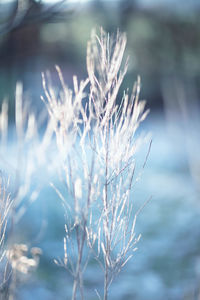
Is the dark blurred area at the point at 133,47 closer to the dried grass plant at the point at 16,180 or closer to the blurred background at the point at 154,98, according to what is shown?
the blurred background at the point at 154,98

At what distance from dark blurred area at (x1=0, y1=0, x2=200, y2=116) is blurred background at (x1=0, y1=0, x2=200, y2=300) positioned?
2cm

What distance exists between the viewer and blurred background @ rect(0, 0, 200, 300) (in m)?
4.23

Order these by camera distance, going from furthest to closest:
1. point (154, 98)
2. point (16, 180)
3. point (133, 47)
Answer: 1. point (154, 98)
2. point (133, 47)
3. point (16, 180)

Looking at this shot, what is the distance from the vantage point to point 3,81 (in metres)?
7.47

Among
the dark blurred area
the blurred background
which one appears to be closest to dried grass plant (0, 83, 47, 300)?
the blurred background

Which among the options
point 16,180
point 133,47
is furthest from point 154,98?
point 16,180

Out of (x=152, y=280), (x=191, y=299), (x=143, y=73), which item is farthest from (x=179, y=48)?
(x=191, y=299)

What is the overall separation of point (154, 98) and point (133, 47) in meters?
1.75

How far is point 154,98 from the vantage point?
353 inches

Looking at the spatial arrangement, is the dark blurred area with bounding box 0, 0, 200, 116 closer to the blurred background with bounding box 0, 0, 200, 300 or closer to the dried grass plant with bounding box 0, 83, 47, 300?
the blurred background with bounding box 0, 0, 200, 300

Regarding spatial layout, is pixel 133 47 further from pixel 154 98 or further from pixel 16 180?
pixel 16 180

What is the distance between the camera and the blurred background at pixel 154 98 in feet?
13.9

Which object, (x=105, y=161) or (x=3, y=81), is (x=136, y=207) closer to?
(x=3, y=81)

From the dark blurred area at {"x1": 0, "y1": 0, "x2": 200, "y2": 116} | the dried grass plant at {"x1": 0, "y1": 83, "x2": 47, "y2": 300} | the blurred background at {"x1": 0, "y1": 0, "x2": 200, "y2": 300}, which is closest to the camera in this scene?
the dried grass plant at {"x1": 0, "y1": 83, "x2": 47, "y2": 300}
